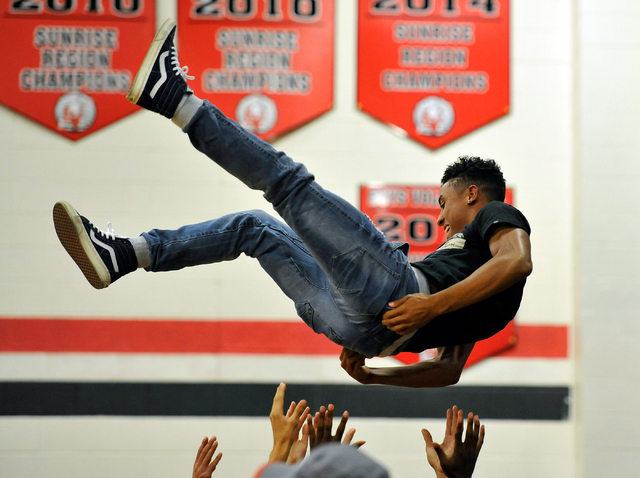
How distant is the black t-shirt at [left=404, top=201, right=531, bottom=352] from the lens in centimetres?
211

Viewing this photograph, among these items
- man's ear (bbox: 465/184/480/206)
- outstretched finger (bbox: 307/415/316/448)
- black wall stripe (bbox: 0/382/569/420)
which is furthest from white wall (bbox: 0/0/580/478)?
outstretched finger (bbox: 307/415/316/448)

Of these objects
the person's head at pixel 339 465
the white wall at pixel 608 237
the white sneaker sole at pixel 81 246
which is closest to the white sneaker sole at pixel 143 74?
the white sneaker sole at pixel 81 246

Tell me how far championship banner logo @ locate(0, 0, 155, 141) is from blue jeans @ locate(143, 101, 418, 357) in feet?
8.27

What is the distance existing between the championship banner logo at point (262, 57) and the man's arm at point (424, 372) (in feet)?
7.13

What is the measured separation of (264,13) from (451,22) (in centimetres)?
125

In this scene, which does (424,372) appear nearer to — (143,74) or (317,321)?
(317,321)

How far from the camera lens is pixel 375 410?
423 cm

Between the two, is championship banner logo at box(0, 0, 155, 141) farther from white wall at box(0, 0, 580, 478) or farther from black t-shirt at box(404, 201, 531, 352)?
black t-shirt at box(404, 201, 531, 352)

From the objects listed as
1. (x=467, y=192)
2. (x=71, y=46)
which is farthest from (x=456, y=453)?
(x=71, y=46)

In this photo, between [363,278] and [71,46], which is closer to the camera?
[363,278]

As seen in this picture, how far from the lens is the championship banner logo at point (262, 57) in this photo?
4.36 meters

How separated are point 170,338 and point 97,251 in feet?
7.21

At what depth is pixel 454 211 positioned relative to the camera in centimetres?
246

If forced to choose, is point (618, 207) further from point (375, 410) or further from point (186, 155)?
point (186, 155)
